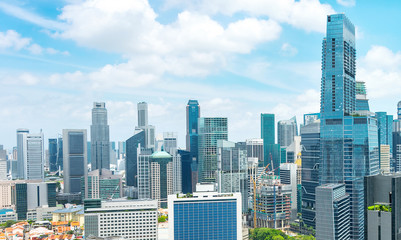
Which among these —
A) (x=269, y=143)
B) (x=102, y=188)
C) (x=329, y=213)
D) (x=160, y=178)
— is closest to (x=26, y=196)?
(x=102, y=188)

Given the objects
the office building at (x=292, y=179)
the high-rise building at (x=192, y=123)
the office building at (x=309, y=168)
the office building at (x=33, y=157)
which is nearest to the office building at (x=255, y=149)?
the high-rise building at (x=192, y=123)

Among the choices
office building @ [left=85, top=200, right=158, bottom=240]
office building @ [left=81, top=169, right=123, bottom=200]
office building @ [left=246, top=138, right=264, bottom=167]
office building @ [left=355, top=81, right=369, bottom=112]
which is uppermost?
office building @ [left=355, top=81, right=369, bottom=112]

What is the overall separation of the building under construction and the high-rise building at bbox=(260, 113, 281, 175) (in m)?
57.7

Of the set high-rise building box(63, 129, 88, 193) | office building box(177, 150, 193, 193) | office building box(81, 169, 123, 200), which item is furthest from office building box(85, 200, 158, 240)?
high-rise building box(63, 129, 88, 193)

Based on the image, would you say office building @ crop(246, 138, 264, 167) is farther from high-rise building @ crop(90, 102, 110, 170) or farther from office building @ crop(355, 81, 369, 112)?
office building @ crop(355, 81, 369, 112)

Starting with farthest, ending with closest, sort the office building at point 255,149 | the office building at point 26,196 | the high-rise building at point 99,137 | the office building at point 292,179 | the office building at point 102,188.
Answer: the high-rise building at point 99,137, the office building at point 255,149, the office building at point 102,188, the office building at point 26,196, the office building at point 292,179

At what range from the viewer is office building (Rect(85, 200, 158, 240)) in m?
48.2

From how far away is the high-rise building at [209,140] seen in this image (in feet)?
322

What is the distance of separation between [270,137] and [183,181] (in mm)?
48308

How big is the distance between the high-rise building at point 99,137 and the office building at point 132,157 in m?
23.1

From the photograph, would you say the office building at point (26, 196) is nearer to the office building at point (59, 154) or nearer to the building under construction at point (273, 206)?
the building under construction at point (273, 206)

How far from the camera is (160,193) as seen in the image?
9462 centimetres

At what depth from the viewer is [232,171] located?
83.4m

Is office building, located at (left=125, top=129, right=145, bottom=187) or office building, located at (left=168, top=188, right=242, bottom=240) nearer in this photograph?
office building, located at (left=168, top=188, right=242, bottom=240)
